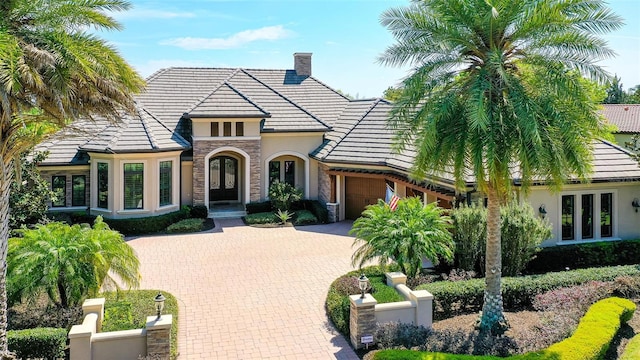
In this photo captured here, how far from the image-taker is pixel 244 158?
86.1ft

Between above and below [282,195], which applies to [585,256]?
below

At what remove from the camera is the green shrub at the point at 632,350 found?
10148 millimetres

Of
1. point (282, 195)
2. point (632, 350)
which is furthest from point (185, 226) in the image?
point (632, 350)

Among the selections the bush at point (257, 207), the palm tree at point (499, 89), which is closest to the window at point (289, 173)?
the bush at point (257, 207)

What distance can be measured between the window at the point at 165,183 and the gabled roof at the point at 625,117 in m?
40.9

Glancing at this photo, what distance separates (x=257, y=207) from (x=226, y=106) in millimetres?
5360

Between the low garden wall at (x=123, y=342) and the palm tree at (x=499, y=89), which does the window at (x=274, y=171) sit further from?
the low garden wall at (x=123, y=342)

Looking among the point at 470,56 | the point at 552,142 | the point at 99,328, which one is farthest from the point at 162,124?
the point at 552,142

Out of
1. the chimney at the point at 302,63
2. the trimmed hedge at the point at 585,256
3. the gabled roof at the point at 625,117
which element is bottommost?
the trimmed hedge at the point at 585,256

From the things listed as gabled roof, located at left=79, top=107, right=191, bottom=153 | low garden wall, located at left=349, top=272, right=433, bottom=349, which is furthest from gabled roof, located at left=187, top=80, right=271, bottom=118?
low garden wall, located at left=349, top=272, right=433, bottom=349

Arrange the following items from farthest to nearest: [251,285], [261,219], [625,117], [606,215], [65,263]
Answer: [625,117]
[261,219]
[606,215]
[251,285]
[65,263]

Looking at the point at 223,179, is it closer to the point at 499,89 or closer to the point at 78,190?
the point at 78,190

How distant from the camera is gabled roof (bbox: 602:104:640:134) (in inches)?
1834

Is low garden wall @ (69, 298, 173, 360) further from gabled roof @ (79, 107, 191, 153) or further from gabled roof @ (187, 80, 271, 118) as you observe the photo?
gabled roof @ (187, 80, 271, 118)
